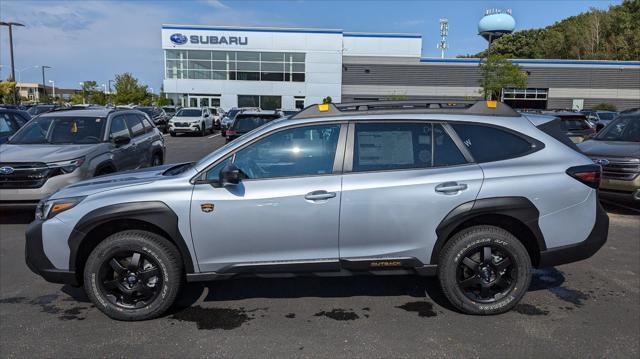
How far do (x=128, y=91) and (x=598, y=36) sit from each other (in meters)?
59.6

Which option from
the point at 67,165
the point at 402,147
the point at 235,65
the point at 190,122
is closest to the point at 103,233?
the point at 402,147

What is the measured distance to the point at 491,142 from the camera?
13.7ft

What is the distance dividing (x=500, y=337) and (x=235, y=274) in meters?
2.16

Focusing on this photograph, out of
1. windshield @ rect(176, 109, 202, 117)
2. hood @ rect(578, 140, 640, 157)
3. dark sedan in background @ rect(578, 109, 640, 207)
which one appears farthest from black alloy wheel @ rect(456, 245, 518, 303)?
windshield @ rect(176, 109, 202, 117)

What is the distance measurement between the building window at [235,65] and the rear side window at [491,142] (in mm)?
47233

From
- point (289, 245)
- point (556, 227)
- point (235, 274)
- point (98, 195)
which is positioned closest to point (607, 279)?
point (556, 227)

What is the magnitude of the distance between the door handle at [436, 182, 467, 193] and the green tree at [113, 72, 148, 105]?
6017 centimetres

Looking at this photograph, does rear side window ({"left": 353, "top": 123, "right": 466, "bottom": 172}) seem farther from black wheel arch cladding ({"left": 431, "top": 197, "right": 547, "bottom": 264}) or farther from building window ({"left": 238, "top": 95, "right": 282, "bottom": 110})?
building window ({"left": 238, "top": 95, "right": 282, "bottom": 110})

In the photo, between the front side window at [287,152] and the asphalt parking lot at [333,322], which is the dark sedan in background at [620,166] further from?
the front side window at [287,152]

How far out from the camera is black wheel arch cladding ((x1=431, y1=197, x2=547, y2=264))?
3.93 metres

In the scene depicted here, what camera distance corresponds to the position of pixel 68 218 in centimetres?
394

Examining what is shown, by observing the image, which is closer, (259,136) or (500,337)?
(500,337)

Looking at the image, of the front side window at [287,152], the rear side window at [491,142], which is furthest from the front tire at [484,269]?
the front side window at [287,152]

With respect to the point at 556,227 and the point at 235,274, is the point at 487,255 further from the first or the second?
the point at 235,274
